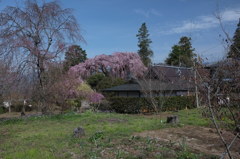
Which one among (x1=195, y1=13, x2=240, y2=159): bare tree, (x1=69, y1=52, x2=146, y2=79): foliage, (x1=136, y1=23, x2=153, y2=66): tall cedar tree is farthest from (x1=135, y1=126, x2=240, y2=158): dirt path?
(x1=136, y1=23, x2=153, y2=66): tall cedar tree

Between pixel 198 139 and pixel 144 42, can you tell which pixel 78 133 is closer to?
pixel 198 139

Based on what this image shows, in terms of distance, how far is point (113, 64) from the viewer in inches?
1016

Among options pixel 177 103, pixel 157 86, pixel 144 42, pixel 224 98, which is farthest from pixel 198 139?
pixel 144 42

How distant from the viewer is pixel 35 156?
4129 millimetres

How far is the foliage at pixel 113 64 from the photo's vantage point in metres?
25.5

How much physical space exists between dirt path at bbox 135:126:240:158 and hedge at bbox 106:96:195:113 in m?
7.48

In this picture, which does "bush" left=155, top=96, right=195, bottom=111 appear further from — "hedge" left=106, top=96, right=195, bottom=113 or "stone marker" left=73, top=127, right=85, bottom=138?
"stone marker" left=73, top=127, right=85, bottom=138

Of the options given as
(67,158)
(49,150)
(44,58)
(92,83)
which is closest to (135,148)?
(67,158)

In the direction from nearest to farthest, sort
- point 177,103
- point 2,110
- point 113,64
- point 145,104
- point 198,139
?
1. point 198,139
2. point 145,104
3. point 177,103
4. point 2,110
5. point 113,64

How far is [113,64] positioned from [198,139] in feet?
69.0

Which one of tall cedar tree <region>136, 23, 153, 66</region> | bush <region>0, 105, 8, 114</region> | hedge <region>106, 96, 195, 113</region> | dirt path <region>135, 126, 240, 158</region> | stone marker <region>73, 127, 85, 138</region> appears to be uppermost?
tall cedar tree <region>136, 23, 153, 66</region>

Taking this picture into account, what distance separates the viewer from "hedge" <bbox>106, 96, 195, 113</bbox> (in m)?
14.2

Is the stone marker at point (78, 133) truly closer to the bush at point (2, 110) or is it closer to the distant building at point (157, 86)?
the distant building at point (157, 86)

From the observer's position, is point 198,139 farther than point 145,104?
No
